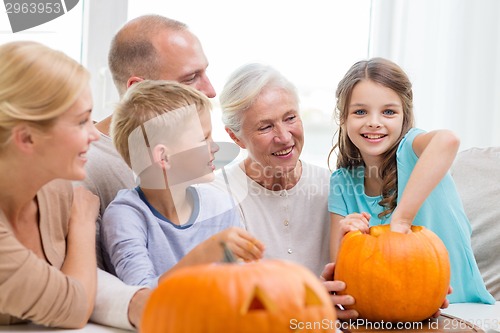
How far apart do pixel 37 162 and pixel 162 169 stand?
0.40 m

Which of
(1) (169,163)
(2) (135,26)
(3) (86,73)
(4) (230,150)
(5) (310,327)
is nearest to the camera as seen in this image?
(5) (310,327)

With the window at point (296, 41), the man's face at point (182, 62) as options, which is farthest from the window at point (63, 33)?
the man's face at point (182, 62)

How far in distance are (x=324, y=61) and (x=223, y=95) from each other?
42.8 inches

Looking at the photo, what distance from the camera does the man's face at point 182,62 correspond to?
184cm

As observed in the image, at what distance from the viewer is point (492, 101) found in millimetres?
2953

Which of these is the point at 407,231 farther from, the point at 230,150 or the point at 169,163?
the point at 230,150

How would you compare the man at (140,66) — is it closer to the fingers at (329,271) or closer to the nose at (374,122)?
the nose at (374,122)

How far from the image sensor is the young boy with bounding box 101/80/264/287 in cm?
143

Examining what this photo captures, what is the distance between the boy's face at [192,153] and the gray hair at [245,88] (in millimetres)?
323

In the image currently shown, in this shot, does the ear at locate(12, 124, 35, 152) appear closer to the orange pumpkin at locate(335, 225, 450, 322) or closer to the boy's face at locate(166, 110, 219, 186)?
the boy's face at locate(166, 110, 219, 186)

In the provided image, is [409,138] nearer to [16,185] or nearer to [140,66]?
[140,66]

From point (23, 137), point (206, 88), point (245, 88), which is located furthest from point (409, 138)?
point (23, 137)

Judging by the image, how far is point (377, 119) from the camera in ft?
5.68

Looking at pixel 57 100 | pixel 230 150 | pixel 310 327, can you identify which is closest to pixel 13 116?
pixel 57 100
